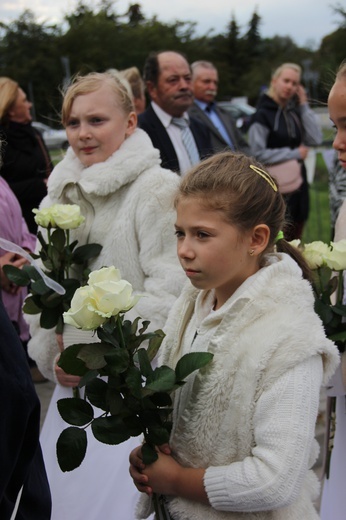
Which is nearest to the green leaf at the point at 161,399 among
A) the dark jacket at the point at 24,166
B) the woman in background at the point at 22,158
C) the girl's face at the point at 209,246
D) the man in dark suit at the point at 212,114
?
the girl's face at the point at 209,246

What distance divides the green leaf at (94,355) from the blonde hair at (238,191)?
49 centimetres

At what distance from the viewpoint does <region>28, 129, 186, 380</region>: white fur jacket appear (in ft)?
9.41

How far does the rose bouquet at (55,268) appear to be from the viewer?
2.76m

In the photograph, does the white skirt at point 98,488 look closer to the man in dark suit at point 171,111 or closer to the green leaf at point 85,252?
the green leaf at point 85,252

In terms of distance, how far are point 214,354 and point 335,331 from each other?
682 mm

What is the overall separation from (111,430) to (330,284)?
103 centimetres

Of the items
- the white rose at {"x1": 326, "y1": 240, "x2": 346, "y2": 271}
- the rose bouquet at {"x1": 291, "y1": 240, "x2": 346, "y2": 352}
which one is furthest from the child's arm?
the white rose at {"x1": 326, "y1": 240, "x2": 346, "y2": 271}

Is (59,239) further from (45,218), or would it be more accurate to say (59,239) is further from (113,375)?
(113,375)

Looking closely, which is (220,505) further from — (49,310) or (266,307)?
(49,310)

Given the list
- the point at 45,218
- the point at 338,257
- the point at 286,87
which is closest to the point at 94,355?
the point at 338,257

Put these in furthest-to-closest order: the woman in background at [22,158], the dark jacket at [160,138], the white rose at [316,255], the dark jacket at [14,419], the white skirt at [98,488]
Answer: the woman in background at [22,158] < the dark jacket at [160,138] < the white skirt at [98,488] < the white rose at [316,255] < the dark jacket at [14,419]

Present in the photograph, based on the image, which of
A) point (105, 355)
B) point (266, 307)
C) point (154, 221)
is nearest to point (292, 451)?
point (266, 307)

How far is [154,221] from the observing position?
2910 mm

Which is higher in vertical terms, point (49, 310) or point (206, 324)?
point (206, 324)
